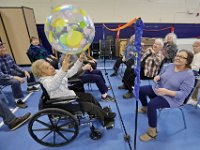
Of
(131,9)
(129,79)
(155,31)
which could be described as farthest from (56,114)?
(155,31)

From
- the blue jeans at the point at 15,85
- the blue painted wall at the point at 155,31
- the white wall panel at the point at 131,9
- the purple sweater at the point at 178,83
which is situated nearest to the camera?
the purple sweater at the point at 178,83

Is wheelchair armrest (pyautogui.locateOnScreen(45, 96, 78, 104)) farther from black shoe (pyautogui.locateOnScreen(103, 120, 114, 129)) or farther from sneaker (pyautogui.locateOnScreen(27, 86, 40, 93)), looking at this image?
sneaker (pyautogui.locateOnScreen(27, 86, 40, 93))

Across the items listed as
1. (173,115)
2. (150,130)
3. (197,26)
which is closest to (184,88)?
(150,130)

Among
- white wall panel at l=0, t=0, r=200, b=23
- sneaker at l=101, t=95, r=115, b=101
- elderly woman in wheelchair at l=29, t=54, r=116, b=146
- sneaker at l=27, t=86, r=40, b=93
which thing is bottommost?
sneaker at l=27, t=86, r=40, b=93

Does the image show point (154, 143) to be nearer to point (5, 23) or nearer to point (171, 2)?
point (5, 23)

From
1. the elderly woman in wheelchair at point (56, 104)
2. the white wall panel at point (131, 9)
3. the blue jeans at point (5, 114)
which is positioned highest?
the white wall panel at point (131, 9)

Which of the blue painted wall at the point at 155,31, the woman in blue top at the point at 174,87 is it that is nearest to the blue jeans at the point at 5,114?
Result: the woman in blue top at the point at 174,87

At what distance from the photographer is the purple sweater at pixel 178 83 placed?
165 centimetres

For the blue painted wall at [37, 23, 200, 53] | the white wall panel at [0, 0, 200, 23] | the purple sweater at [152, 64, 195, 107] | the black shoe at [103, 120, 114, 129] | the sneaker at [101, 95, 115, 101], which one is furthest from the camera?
the blue painted wall at [37, 23, 200, 53]

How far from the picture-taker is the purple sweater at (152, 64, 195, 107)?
5.41ft

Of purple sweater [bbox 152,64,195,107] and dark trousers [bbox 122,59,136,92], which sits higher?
purple sweater [bbox 152,64,195,107]

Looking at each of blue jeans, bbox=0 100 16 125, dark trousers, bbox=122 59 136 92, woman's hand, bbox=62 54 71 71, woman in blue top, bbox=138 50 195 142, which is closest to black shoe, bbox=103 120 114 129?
woman in blue top, bbox=138 50 195 142

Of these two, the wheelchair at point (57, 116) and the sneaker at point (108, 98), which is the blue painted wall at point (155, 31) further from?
the wheelchair at point (57, 116)

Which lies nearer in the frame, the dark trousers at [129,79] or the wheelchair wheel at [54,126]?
the wheelchair wheel at [54,126]
